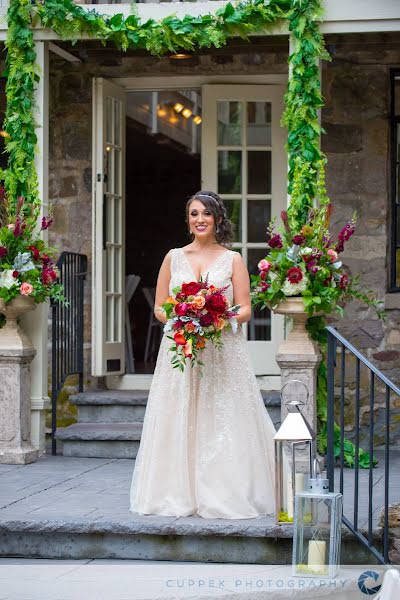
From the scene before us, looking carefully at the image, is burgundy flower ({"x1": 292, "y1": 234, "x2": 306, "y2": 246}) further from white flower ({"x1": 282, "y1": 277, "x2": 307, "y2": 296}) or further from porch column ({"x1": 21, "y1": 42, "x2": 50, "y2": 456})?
porch column ({"x1": 21, "y1": 42, "x2": 50, "y2": 456})

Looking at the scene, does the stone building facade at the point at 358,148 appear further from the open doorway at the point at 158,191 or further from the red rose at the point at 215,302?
the open doorway at the point at 158,191

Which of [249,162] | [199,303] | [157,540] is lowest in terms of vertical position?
[157,540]

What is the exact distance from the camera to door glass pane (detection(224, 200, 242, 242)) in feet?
29.8

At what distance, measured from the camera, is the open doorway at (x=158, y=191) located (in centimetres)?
1504

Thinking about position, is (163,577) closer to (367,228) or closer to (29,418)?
(29,418)

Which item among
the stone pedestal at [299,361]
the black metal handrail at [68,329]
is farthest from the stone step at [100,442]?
the stone pedestal at [299,361]

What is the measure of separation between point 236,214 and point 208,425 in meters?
3.16

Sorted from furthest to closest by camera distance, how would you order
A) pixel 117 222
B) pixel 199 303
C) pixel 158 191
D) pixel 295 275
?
pixel 158 191 < pixel 117 222 < pixel 295 275 < pixel 199 303

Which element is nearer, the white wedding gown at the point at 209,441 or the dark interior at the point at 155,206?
the white wedding gown at the point at 209,441

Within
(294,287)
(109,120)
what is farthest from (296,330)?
(109,120)

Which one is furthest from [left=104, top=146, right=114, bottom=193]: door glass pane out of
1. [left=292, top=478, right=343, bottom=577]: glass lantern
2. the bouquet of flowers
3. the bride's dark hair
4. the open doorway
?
the open doorway

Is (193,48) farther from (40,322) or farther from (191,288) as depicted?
(191,288)

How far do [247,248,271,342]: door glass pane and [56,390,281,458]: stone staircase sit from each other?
505 millimetres

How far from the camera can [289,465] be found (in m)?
6.11
